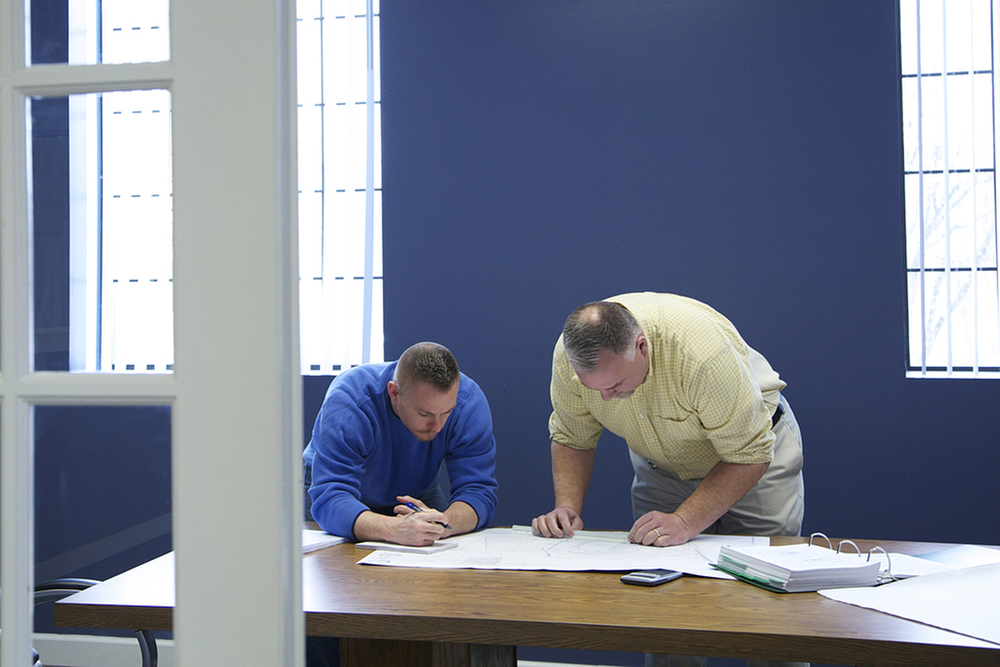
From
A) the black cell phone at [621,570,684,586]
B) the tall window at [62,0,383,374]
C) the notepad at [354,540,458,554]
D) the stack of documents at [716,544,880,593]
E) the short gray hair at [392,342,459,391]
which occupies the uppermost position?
the tall window at [62,0,383,374]

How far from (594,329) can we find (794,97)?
155cm

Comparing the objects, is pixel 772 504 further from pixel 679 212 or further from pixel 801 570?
pixel 679 212

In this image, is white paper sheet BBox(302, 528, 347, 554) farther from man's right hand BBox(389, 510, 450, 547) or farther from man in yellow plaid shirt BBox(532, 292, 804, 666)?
man in yellow plaid shirt BBox(532, 292, 804, 666)

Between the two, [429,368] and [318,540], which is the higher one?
[429,368]

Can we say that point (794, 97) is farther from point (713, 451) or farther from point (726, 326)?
→ point (713, 451)

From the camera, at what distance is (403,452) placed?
2395 millimetres

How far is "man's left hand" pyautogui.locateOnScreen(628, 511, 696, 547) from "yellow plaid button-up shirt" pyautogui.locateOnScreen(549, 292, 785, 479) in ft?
0.84

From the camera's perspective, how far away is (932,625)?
1.33m

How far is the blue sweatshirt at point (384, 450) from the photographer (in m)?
2.21

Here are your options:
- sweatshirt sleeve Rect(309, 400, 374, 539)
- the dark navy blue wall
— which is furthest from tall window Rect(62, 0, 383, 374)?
the dark navy blue wall

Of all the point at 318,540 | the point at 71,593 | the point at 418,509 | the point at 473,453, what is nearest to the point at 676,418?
the point at 473,453

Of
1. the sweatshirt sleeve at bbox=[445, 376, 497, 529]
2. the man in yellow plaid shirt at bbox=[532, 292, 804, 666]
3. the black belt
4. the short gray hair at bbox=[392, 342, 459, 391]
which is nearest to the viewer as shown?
the man in yellow plaid shirt at bbox=[532, 292, 804, 666]

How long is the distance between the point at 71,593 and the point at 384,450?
56.3 inches

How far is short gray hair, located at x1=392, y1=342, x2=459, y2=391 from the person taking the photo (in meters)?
2.18
